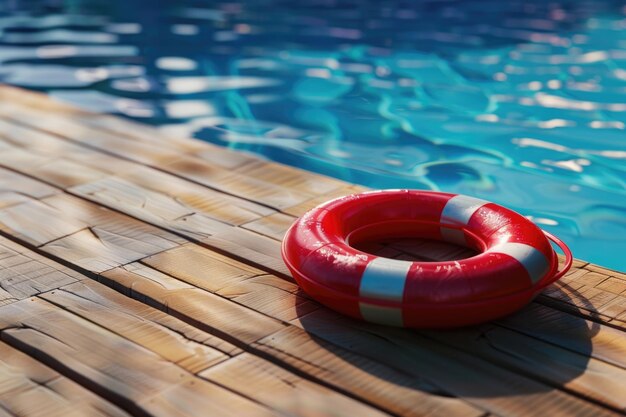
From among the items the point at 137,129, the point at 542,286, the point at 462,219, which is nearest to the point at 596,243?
the point at 462,219

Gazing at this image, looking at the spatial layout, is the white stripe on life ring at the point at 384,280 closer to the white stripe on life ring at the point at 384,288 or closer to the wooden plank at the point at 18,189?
the white stripe on life ring at the point at 384,288

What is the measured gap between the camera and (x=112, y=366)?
201 centimetres

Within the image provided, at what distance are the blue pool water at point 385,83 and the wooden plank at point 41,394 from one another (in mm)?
2065

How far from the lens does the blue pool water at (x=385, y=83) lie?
156 inches

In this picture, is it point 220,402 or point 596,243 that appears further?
point 596,243

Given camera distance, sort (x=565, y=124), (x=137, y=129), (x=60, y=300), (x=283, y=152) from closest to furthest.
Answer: (x=60, y=300) → (x=137, y=129) → (x=283, y=152) → (x=565, y=124)

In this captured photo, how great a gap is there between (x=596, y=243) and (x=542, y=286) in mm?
1292

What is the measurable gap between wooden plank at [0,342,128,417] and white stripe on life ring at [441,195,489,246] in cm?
114

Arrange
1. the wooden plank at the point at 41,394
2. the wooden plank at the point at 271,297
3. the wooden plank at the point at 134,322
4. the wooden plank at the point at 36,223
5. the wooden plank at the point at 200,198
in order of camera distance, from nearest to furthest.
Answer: the wooden plank at the point at 41,394
the wooden plank at the point at 134,322
the wooden plank at the point at 271,297
the wooden plank at the point at 36,223
the wooden plank at the point at 200,198

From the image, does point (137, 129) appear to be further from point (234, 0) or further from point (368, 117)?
point (234, 0)

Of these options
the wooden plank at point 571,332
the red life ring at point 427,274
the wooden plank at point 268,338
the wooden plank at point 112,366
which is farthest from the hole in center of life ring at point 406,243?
the wooden plank at point 112,366

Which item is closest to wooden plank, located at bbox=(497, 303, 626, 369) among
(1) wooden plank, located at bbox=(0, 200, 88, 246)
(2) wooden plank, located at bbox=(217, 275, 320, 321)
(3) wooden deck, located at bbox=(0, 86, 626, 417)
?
(3) wooden deck, located at bbox=(0, 86, 626, 417)

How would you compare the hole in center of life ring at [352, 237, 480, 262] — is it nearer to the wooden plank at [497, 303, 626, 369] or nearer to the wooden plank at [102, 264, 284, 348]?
the wooden plank at [497, 303, 626, 369]

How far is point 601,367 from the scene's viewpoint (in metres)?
2.02
